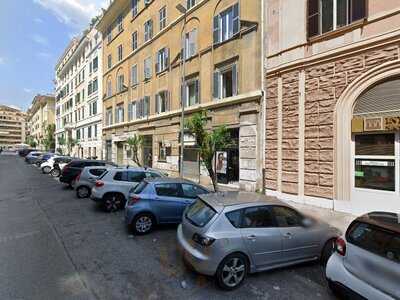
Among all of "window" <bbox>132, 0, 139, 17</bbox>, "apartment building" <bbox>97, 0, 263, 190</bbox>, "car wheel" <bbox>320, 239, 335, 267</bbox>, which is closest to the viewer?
"car wheel" <bbox>320, 239, 335, 267</bbox>

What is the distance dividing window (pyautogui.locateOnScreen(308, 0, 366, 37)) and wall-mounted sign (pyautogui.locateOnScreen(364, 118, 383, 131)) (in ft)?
10.9

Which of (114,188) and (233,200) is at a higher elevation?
(233,200)

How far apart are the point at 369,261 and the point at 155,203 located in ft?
17.3

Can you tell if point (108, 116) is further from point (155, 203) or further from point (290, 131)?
point (155, 203)

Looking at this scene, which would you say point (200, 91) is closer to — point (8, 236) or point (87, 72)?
point (8, 236)

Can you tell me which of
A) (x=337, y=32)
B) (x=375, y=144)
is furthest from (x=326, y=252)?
(x=337, y=32)

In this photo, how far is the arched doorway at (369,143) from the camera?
899 centimetres

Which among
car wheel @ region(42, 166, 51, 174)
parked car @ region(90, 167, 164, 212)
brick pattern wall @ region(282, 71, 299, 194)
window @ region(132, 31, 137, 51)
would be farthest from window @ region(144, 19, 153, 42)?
parked car @ region(90, 167, 164, 212)

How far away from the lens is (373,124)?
9305 millimetres

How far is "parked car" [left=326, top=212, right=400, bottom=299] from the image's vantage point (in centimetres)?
366

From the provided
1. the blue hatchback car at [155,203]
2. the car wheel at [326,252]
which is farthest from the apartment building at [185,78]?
the car wheel at [326,252]

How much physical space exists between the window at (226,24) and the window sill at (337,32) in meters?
4.93

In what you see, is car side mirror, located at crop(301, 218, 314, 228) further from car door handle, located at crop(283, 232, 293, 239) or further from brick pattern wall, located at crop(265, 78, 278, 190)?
brick pattern wall, located at crop(265, 78, 278, 190)

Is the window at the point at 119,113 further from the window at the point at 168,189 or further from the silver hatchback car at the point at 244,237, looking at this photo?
the silver hatchback car at the point at 244,237
